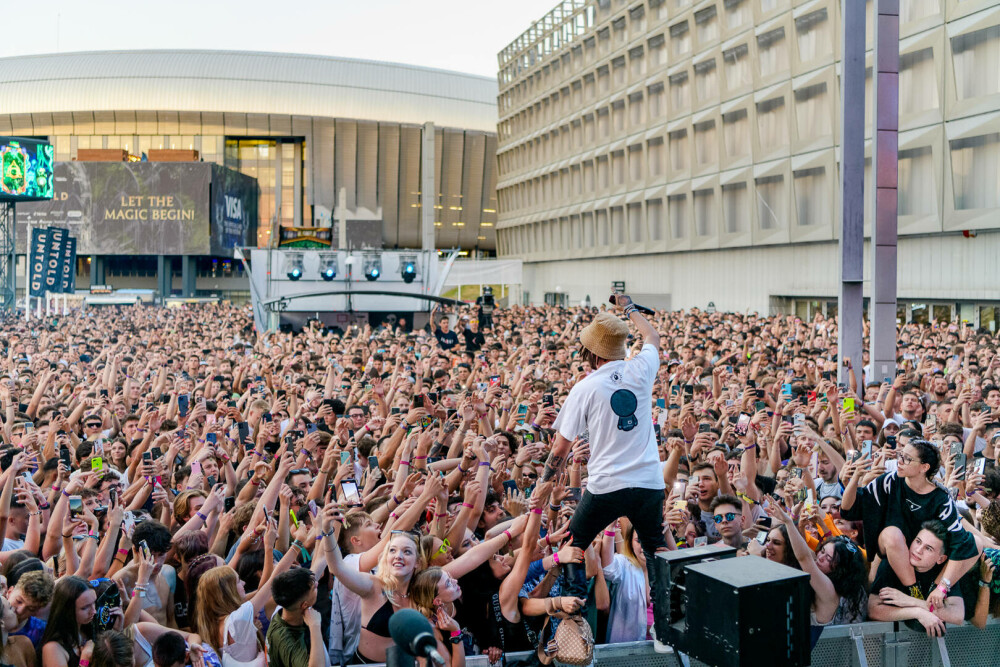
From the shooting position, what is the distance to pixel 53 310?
1725 inches

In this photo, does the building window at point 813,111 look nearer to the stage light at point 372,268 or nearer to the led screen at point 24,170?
the stage light at point 372,268

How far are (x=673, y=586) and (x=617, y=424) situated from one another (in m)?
1.03

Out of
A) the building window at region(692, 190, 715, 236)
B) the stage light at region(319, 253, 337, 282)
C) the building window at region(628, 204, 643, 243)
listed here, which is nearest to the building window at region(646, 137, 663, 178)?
the building window at region(628, 204, 643, 243)

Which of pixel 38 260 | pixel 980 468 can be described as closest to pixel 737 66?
pixel 38 260

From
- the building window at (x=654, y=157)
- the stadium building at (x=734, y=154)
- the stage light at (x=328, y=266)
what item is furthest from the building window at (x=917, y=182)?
the stage light at (x=328, y=266)

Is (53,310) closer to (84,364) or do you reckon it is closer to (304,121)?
(84,364)

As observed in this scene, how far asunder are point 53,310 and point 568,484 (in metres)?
41.3

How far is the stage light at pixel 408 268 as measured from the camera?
1334 inches

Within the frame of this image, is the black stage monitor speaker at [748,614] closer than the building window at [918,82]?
Yes

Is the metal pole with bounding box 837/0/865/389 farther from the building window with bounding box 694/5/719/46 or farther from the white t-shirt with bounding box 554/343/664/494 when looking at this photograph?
the building window with bounding box 694/5/719/46

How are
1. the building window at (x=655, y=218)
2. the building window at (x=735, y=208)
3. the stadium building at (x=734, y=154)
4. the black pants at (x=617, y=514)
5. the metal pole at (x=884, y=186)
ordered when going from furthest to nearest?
the building window at (x=655, y=218) < the building window at (x=735, y=208) < the stadium building at (x=734, y=154) < the metal pole at (x=884, y=186) < the black pants at (x=617, y=514)

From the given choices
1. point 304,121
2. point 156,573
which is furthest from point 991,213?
point 304,121

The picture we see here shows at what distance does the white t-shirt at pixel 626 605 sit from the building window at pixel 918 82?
Answer: 26.5 metres

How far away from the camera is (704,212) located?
4359cm
